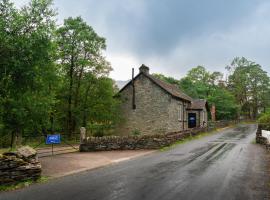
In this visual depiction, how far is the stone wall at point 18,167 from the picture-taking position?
1196cm

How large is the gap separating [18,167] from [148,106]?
27445mm

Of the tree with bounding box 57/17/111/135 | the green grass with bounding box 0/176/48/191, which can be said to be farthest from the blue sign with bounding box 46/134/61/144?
the tree with bounding box 57/17/111/135

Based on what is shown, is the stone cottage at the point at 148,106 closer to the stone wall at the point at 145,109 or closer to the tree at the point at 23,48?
the stone wall at the point at 145,109

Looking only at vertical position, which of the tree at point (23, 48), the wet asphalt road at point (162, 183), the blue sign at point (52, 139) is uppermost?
the tree at point (23, 48)

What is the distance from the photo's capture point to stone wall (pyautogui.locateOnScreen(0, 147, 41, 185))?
39.2 feet

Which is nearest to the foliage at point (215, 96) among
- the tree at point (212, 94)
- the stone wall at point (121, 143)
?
the tree at point (212, 94)

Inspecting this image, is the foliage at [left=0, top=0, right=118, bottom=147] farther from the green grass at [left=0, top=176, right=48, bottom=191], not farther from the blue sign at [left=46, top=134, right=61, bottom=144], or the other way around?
the green grass at [left=0, top=176, right=48, bottom=191]

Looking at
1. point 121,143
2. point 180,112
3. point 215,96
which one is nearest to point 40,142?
point 121,143

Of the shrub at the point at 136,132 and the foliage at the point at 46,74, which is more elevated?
the foliage at the point at 46,74

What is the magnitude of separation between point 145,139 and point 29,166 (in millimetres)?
14218

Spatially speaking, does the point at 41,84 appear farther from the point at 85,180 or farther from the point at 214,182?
the point at 214,182

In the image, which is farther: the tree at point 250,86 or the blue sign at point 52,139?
the tree at point 250,86

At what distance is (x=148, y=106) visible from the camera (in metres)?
38.9

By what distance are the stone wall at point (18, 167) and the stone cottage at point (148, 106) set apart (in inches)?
1021
